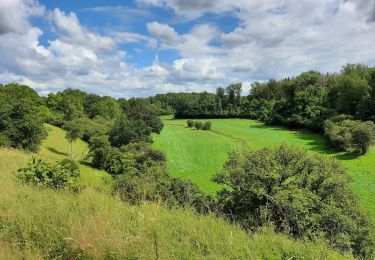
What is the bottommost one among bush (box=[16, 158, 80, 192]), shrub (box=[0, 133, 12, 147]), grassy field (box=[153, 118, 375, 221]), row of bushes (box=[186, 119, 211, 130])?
grassy field (box=[153, 118, 375, 221])

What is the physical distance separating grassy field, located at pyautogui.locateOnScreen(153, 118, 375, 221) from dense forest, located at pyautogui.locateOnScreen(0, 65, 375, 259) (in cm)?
399

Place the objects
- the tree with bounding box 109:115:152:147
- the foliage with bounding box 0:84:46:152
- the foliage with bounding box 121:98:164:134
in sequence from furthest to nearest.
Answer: the foliage with bounding box 121:98:164:134
the tree with bounding box 109:115:152:147
the foliage with bounding box 0:84:46:152

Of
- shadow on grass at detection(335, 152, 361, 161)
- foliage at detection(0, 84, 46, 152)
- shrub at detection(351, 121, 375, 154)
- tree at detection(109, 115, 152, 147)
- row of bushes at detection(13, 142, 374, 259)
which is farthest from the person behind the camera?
tree at detection(109, 115, 152, 147)

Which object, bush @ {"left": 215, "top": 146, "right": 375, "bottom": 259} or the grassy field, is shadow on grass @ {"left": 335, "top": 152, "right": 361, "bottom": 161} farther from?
bush @ {"left": 215, "top": 146, "right": 375, "bottom": 259}

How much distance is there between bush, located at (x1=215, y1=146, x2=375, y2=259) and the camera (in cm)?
1927

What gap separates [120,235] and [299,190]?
16190 mm

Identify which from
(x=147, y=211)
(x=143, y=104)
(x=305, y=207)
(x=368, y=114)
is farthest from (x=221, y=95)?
(x=147, y=211)

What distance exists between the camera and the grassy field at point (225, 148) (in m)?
51.2

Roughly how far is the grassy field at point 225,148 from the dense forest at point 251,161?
399 centimetres

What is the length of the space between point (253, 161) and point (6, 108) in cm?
4293

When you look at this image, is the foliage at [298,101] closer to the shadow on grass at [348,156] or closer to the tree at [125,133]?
the shadow on grass at [348,156]

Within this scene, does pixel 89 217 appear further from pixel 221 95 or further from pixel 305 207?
pixel 221 95

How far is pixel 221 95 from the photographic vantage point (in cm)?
16738

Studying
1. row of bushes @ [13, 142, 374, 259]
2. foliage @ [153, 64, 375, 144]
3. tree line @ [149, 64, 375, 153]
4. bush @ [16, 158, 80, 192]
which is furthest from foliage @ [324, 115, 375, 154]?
bush @ [16, 158, 80, 192]
